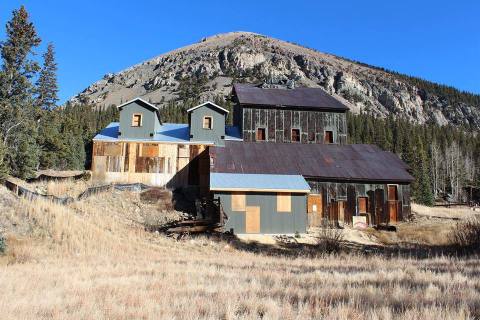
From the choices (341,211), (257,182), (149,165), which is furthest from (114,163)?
(341,211)

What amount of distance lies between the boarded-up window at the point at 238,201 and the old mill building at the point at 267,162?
0.22ft

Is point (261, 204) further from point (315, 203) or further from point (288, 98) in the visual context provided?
point (288, 98)

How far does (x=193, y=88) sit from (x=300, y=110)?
110m

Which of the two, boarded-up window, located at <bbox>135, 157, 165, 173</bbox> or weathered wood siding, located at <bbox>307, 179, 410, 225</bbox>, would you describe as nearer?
weathered wood siding, located at <bbox>307, 179, 410, 225</bbox>

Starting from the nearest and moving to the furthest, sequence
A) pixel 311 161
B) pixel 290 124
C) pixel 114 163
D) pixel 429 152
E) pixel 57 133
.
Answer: pixel 311 161 < pixel 114 163 < pixel 290 124 < pixel 57 133 < pixel 429 152

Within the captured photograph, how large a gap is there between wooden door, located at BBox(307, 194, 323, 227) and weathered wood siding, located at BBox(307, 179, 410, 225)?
10.2 inches

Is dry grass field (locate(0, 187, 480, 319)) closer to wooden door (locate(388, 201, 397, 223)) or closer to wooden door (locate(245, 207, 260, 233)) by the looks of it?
wooden door (locate(245, 207, 260, 233))

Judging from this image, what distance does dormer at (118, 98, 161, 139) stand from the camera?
115ft

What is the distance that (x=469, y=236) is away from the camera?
16406 millimetres

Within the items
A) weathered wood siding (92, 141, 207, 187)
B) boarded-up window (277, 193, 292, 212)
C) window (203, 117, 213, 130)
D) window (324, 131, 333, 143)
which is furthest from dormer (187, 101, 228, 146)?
window (324, 131, 333, 143)

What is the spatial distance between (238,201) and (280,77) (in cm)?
12687

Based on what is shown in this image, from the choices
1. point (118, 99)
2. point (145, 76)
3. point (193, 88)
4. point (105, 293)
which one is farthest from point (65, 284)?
point (145, 76)

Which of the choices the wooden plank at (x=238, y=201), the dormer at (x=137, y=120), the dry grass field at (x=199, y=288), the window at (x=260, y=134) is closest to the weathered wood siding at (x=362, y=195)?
the wooden plank at (x=238, y=201)

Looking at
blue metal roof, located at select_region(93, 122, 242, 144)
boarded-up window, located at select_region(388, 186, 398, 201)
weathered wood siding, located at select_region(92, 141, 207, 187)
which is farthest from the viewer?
blue metal roof, located at select_region(93, 122, 242, 144)
